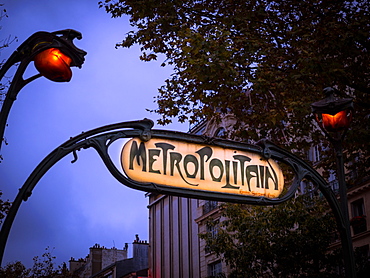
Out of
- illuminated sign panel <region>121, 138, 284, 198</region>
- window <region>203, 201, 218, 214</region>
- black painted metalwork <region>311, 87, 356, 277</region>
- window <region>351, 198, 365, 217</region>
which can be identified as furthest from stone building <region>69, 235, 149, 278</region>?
illuminated sign panel <region>121, 138, 284, 198</region>

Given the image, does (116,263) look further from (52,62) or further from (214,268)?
(52,62)

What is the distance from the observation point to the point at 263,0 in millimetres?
15672

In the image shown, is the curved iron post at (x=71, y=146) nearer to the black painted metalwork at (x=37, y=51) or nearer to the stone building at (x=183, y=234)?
the black painted metalwork at (x=37, y=51)

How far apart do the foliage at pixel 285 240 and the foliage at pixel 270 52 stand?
5101mm

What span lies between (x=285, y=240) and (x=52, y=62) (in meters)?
16.3

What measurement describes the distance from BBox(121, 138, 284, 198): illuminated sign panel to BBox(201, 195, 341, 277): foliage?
1430 centimetres

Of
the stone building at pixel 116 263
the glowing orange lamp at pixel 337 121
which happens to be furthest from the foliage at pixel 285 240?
the stone building at pixel 116 263

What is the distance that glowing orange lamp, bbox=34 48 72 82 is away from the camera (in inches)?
236

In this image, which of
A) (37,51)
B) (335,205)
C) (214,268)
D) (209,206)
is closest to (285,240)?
(335,205)

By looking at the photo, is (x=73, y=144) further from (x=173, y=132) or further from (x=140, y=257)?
(x=140, y=257)

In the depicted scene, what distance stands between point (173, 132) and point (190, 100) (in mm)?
10970

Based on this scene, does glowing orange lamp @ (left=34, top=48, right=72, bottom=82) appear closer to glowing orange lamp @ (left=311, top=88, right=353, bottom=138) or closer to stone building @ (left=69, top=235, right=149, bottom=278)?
glowing orange lamp @ (left=311, top=88, right=353, bottom=138)

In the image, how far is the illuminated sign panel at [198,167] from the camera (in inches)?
215

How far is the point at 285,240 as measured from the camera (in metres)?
21.0
